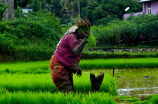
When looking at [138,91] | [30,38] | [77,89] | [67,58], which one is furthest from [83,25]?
[30,38]

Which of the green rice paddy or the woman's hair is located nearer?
the green rice paddy

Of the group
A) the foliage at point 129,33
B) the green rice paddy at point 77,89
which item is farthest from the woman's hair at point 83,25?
the foliage at point 129,33

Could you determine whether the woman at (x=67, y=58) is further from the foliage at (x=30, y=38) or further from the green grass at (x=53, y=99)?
the foliage at (x=30, y=38)

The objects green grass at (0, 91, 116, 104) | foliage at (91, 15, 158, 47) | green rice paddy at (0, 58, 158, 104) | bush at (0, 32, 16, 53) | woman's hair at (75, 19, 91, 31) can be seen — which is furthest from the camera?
foliage at (91, 15, 158, 47)

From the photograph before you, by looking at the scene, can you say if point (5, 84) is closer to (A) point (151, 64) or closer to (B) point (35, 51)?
(A) point (151, 64)

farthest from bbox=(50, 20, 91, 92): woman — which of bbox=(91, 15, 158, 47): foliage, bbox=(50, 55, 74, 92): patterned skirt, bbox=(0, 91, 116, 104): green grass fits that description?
bbox=(91, 15, 158, 47): foliage

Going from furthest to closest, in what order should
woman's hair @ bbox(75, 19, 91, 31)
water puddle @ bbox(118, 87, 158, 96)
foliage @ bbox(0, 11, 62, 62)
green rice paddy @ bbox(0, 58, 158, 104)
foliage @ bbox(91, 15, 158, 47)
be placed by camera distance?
1. foliage @ bbox(91, 15, 158, 47)
2. foliage @ bbox(0, 11, 62, 62)
3. water puddle @ bbox(118, 87, 158, 96)
4. woman's hair @ bbox(75, 19, 91, 31)
5. green rice paddy @ bbox(0, 58, 158, 104)

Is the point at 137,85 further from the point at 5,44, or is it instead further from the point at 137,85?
the point at 5,44

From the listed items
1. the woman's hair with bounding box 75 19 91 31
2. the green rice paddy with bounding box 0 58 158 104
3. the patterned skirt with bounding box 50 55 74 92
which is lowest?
the green rice paddy with bounding box 0 58 158 104

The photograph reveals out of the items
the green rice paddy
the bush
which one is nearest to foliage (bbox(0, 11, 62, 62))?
the bush

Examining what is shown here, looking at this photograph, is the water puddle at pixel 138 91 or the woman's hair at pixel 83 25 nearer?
the woman's hair at pixel 83 25

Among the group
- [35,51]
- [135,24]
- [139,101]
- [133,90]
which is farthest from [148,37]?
[139,101]

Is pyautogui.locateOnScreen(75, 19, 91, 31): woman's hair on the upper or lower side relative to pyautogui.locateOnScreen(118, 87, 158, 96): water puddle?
upper

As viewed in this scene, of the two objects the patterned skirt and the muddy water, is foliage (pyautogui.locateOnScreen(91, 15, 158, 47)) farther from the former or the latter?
the patterned skirt
